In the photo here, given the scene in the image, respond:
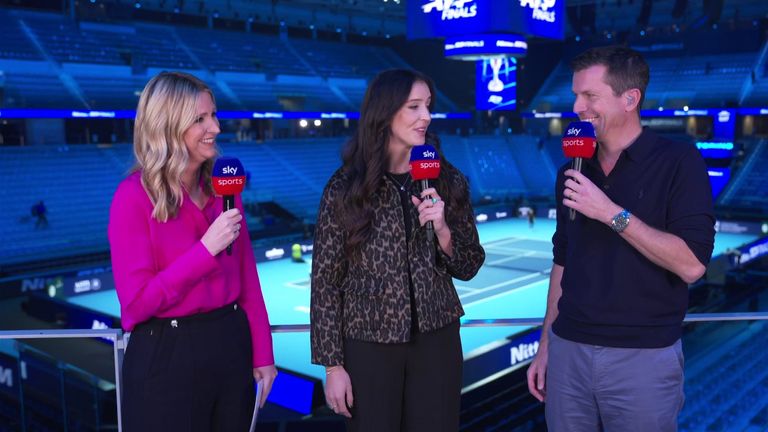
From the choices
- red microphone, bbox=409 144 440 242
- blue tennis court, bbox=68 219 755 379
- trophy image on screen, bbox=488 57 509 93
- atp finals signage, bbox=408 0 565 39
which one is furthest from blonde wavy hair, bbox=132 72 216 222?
trophy image on screen, bbox=488 57 509 93

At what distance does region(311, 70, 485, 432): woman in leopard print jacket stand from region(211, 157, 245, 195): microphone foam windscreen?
30 centimetres

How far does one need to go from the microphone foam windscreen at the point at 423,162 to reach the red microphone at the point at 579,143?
42cm

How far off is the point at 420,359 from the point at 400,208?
1.70 ft

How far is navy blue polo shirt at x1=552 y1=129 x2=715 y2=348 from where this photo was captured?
2.10m

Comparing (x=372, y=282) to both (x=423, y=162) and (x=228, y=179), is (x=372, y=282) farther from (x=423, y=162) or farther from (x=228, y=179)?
(x=228, y=179)

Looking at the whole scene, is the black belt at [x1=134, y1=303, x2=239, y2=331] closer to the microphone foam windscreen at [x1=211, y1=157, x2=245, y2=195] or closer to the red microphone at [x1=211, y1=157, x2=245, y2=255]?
the red microphone at [x1=211, y1=157, x2=245, y2=255]

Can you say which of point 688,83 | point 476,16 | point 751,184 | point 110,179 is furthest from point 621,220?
point 688,83

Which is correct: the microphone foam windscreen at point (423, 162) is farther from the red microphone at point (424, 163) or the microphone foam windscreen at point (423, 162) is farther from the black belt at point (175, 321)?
the black belt at point (175, 321)

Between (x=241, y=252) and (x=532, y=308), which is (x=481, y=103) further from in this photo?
(x=241, y=252)

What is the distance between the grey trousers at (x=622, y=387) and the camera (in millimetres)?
2176

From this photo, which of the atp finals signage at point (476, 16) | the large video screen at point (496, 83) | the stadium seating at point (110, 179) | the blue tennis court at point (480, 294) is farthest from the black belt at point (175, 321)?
the large video screen at point (496, 83)

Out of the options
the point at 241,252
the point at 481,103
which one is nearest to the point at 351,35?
the point at 481,103

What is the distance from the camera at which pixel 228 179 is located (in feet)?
7.33

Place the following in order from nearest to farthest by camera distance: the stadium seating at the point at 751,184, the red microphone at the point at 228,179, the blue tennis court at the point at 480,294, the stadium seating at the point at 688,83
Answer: the red microphone at the point at 228,179 < the blue tennis court at the point at 480,294 < the stadium seating at the point at 751,184 < the stadium seating at the point at 688,83
